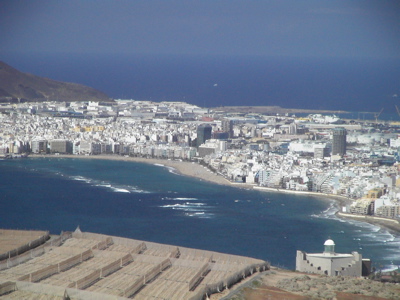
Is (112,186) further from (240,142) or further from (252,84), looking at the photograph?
(252,84)

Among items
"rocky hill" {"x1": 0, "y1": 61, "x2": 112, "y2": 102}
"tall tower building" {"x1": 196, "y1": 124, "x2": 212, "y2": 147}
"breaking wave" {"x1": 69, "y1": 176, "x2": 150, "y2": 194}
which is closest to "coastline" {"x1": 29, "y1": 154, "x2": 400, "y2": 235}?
"breaking wave" {"x1": 69, "y1": 176, "x2": 150, "y2": 194}

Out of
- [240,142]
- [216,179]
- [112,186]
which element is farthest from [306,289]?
[240,142]

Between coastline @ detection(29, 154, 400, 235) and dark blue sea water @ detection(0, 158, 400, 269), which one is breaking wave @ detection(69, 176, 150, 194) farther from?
coastline @ detection(29, 154, 400, 235)

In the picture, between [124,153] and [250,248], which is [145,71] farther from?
[250,248]

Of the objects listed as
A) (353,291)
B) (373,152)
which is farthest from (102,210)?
(373,152)

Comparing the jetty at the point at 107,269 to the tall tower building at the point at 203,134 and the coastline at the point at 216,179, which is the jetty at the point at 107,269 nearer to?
the coastline at the point at 216,179

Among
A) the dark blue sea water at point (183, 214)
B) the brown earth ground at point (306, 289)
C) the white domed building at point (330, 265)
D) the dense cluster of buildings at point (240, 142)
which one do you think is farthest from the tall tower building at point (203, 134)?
the brown earth ground at point (306, 289)
